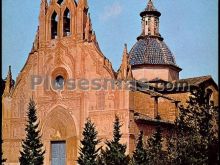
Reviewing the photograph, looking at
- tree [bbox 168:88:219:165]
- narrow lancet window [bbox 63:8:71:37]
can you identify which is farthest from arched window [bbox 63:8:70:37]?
tree [bbox 168:88:219:165]

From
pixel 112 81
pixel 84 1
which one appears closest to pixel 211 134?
pixel 112 81

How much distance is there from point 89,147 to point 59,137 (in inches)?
211

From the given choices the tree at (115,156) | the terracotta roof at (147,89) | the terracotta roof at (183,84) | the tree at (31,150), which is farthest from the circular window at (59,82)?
the tree at (115,156)

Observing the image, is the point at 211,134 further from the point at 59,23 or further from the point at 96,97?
the point at 59,23

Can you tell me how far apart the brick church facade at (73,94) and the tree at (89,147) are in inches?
75.5

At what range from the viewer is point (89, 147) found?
28984 millimetres

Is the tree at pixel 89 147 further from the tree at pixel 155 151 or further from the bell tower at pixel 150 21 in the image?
the bell tower at pixel 150 21

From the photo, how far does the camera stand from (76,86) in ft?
109

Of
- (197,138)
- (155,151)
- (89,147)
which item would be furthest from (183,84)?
(197,138)

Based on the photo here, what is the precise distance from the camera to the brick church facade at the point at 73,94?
31.3 m

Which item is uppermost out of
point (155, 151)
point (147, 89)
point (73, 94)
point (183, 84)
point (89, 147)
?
point (183, 84)

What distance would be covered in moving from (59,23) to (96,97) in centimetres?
612

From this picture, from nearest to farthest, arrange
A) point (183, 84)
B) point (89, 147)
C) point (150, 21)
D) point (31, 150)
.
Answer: point (89, 147), point (31, 150), point (183, 84), point (150, 21)

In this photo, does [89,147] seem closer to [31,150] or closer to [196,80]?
[31,150]
